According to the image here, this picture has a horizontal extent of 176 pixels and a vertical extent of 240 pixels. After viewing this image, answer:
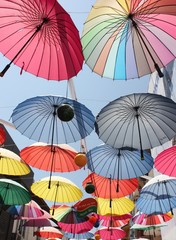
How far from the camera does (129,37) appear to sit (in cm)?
392

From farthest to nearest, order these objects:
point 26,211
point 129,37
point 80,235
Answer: point 80,235 → point 26,211 → point 129,37

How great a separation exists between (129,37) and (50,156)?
3568mm

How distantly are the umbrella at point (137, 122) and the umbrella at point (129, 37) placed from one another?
21.9 inches

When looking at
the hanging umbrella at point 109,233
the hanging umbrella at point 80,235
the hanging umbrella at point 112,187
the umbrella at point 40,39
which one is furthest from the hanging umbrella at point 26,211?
the umbrella at point 40,39

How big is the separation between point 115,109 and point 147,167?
2.05 meters

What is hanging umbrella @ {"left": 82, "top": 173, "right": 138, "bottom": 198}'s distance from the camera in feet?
21.9

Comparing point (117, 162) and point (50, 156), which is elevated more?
point (50, 156)

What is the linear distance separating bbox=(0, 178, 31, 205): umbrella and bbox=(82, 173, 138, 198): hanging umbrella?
189 centimetres

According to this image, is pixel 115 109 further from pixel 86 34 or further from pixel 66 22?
pixel 66 22

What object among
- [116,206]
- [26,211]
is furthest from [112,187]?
[26,211]

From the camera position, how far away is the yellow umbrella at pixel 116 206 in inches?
298

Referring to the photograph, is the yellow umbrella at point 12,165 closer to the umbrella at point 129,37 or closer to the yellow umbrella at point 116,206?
the yellow umbrella at point 116,206

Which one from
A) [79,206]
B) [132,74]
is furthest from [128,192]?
[132,74]

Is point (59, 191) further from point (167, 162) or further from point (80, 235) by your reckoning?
point (80, 235)
